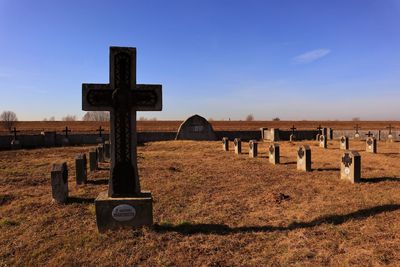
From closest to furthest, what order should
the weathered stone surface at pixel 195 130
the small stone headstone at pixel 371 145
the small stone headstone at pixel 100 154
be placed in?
the small stone headstone at pixel 100 154 → the small stone headstone at pixel 371 145 → the weathered stone surface at pixel 195 130

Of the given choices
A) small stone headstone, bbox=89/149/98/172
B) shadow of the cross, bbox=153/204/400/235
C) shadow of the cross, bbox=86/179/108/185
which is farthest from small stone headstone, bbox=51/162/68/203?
small stone headstone, bbox=89/149/98/172

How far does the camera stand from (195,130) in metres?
30.3

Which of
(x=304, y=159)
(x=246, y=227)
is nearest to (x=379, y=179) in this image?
(x=304, y=159)

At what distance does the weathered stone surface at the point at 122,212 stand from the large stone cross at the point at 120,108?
0.22 m

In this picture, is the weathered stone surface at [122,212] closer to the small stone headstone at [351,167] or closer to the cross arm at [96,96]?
the cross arm at [96,96]

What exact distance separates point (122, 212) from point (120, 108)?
1.80m

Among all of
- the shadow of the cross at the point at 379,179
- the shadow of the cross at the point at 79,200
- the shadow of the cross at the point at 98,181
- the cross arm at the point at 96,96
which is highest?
the cross arm at the point at 96,96

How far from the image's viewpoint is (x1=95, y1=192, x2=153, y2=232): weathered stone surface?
5621 mm

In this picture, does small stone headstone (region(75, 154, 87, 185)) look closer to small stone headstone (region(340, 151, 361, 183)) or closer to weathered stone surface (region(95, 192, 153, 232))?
weathered stone surface (region(95, 192, 153, 232))

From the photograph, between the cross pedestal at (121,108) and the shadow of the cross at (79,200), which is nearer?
the cross pedestal at (121,108)

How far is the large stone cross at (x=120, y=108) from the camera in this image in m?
5.86

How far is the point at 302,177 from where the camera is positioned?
11320mm

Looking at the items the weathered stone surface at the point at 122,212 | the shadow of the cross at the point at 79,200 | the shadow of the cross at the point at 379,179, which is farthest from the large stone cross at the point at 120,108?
the shadow of the cross at the point at 379,179

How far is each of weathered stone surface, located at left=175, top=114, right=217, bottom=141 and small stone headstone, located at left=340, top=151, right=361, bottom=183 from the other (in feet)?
65.7
